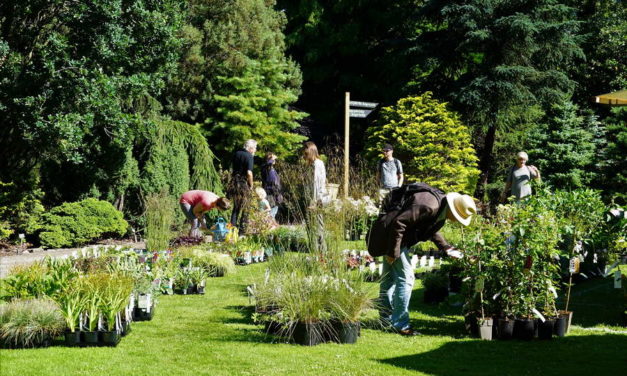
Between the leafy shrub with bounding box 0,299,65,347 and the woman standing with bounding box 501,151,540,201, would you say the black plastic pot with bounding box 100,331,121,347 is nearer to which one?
the leafy shrub with bounding box 0,299,65,347

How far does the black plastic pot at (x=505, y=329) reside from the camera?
5.38 m

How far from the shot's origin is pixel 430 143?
16.8 m

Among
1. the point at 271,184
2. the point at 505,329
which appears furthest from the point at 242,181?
the point at 505,329

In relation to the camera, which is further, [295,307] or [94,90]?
[94,90]

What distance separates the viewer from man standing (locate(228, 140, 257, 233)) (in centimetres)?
1029

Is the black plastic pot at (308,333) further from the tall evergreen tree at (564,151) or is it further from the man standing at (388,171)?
the tall evergreen tree at (564,151)

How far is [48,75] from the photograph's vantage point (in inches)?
393

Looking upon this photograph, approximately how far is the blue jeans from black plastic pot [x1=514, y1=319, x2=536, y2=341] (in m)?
0.86

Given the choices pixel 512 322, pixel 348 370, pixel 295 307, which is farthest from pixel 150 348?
pixel 512 322

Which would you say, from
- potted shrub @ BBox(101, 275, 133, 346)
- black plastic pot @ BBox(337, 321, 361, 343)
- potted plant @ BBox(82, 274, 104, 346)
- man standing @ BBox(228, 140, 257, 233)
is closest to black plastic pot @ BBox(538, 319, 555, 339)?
black plastic pot @ BBox(337, 321, 361, 343)

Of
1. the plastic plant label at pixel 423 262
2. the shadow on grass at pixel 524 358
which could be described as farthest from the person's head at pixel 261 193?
the shadow on grass at pixel 524 358

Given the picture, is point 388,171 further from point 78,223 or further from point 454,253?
point 454,253

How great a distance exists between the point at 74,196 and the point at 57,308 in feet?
24.5

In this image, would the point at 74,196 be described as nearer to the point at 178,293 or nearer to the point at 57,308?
the point at 178,293
